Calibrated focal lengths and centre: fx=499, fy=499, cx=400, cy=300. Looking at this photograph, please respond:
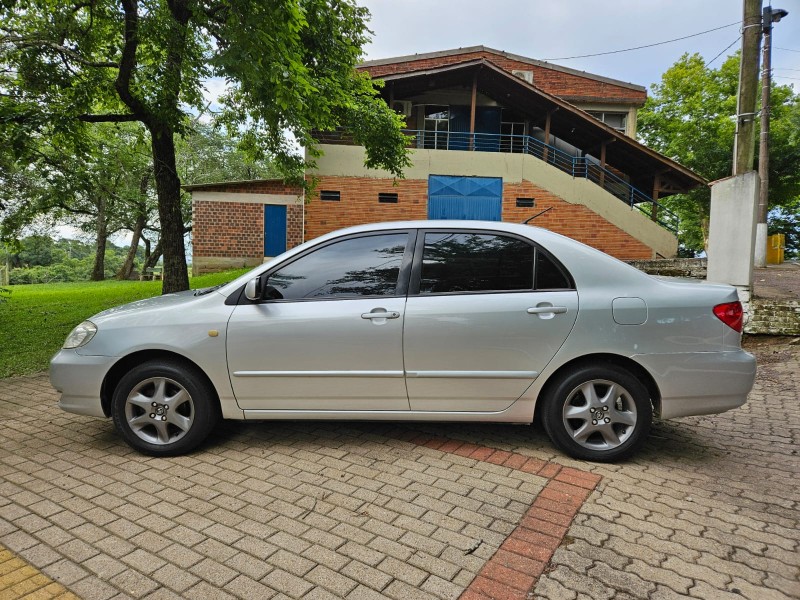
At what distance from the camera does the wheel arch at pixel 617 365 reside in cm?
335

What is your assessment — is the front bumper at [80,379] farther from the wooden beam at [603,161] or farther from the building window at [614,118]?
the building window at [614,118]

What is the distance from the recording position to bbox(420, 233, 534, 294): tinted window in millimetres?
3455

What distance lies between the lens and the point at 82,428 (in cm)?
411

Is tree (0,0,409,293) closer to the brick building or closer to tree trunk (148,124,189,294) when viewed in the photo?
tree trunk (148,124,189,294)

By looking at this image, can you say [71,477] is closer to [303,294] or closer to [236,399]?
[236,399]

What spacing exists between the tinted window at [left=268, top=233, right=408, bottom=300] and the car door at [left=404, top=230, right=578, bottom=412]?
0.69 ft

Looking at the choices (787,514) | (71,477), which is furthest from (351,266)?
(787,514)

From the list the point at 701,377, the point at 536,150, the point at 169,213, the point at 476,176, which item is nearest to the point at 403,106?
the point at 476,176

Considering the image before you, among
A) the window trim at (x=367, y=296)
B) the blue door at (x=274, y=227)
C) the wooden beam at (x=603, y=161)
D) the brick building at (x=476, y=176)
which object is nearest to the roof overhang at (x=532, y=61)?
the brick building at (x=476, y=176)

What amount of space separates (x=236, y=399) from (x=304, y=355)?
595 millimetres

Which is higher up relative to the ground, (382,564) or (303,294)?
(303,294)

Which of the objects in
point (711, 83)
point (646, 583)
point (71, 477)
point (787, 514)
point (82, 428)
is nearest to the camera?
point (646, 583)

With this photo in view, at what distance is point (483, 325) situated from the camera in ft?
10.9

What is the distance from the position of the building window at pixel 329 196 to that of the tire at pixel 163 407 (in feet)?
43.9
